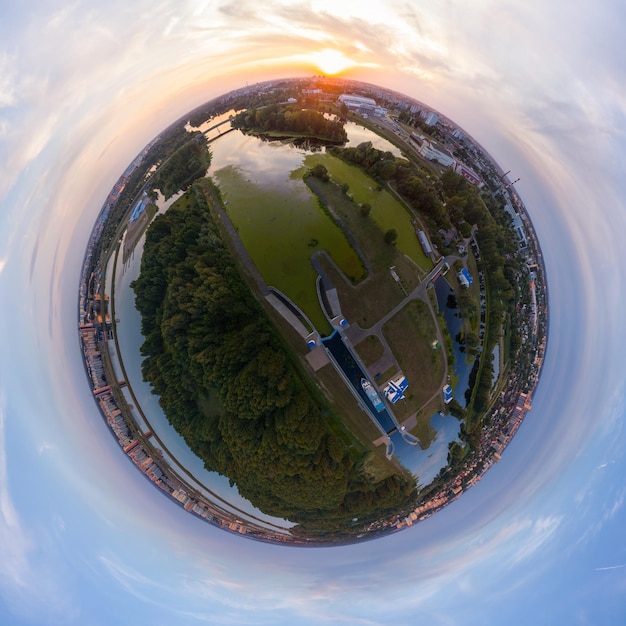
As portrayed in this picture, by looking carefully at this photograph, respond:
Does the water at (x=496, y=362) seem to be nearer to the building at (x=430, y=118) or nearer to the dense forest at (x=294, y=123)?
the building at (x=430, y=118)

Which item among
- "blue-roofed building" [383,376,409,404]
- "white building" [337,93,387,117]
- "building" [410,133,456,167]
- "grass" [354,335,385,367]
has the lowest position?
"blue-roofed building" [383,376,409,404]

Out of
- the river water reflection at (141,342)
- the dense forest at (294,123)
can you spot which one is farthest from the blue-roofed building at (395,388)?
the dense forest at (294,123)

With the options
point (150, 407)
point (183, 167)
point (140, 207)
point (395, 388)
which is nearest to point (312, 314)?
point (395, 388)

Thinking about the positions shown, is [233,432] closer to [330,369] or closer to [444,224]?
[330,369]

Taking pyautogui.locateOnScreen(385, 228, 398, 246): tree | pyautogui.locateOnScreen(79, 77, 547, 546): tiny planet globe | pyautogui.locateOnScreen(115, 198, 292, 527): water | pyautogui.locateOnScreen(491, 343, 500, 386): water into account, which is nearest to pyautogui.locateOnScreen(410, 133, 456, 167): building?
pyautogui.locateOnScreen(79, 77, 547, 546): tiny planet globe

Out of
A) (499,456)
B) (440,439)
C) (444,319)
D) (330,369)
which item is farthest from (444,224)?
(499,456)

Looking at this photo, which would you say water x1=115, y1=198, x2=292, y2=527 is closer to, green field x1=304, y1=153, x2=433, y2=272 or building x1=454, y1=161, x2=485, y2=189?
green field x1=304, y1=153, x2=433, y2=272
